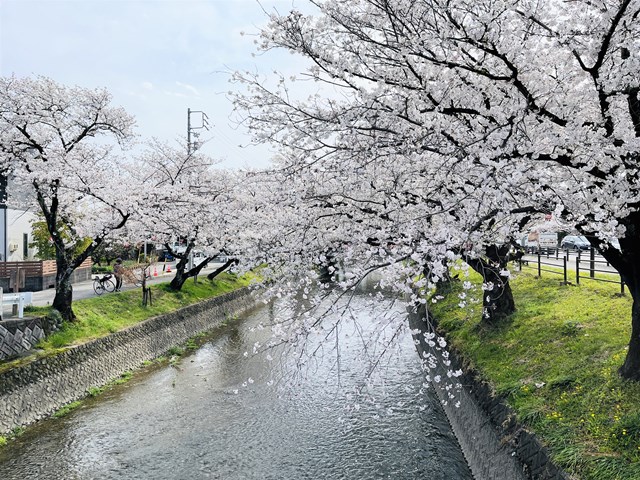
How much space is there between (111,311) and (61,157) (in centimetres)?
594

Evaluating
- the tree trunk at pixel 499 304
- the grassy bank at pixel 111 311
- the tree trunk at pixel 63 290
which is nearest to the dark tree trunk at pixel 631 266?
the tree trunk at pixel 499 304

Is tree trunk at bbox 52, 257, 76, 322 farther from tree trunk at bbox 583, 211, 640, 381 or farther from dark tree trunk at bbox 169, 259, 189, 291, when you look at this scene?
tree trunk at bbox 583, 211, 640, 381

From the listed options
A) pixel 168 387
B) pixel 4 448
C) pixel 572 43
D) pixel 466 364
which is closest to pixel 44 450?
pixel 4 448

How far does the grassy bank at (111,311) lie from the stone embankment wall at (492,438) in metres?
9.88

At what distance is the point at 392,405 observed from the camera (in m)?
11.9

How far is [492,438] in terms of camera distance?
768 cm

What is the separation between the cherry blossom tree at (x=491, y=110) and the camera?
5.49m

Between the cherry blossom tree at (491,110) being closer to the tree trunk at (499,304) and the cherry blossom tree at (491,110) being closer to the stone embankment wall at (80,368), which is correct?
the tree trunk at (499,304)

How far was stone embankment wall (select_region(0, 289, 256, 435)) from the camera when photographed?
35.4 ft

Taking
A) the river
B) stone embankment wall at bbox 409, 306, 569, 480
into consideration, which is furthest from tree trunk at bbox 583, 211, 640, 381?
the river

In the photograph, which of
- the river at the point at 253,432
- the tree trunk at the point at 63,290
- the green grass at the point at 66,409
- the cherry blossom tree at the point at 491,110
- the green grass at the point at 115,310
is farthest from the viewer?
the tree trunk at the point at 63,290

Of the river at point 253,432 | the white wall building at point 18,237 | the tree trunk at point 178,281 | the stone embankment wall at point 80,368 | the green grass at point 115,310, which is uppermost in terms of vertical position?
the white wall building at point 18,237

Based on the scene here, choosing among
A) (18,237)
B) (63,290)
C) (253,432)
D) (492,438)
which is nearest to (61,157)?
(63,290)

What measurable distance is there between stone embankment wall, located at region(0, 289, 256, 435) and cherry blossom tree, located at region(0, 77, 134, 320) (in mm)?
1719
